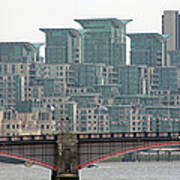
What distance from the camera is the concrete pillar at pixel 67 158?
156 meters

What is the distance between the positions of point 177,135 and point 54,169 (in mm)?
20610

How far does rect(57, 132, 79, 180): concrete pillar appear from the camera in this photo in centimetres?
15550

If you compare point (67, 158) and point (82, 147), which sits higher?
point (82, 147)

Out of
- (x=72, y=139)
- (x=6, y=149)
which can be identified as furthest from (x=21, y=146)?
(x=72, y=139)

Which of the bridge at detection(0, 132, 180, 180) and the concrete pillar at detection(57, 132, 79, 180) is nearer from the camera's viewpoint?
Result: the concrete pillar at detection(57, 132, 79, 180)

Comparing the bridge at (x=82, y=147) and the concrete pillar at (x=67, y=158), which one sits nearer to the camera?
the concrete pillar at (x=67, y=158)

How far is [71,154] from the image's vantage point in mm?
158000

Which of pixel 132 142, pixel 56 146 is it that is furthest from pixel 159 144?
pixel 56 146

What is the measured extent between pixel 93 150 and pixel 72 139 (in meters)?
13.4

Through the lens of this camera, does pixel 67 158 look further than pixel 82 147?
No

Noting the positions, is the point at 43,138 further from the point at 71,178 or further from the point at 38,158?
the point at 71,178

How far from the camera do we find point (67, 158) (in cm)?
15762

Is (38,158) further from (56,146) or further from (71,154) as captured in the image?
(71,154)

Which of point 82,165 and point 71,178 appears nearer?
point 71,178
